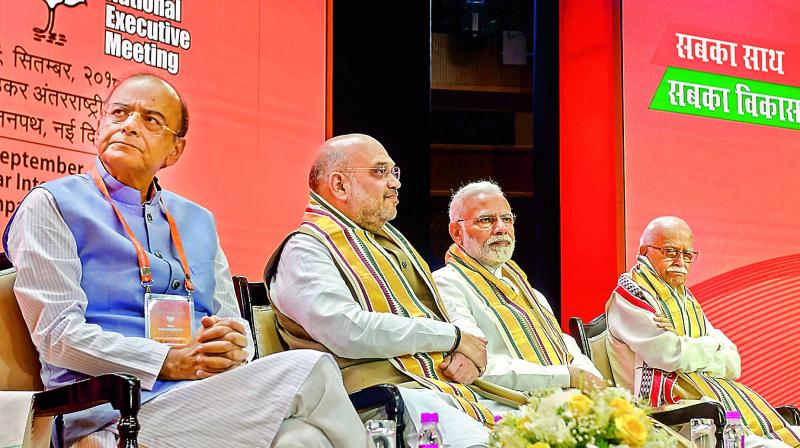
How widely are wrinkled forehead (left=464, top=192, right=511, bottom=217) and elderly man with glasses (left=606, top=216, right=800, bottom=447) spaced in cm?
67

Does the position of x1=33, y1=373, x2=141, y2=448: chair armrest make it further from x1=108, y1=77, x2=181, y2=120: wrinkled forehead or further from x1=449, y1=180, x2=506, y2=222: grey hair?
x1=449, y1=180, x2=506, y2=222: grey hair

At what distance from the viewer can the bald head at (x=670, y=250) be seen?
4.66 meters

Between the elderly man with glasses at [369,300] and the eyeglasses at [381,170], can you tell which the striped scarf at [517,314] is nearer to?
the elderly man with glasses at [369,300]

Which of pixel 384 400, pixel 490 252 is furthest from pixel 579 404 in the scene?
pixel 490 252

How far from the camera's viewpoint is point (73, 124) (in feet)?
13.0

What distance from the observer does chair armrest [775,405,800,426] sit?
443 cm

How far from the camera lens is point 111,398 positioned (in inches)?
89.0

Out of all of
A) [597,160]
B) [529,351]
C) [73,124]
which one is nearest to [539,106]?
[597,160]

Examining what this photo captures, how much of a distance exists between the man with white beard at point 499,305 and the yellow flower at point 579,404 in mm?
1323

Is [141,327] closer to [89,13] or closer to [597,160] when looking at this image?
[89,13]

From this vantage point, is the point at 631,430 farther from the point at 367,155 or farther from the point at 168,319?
the point at 367,155

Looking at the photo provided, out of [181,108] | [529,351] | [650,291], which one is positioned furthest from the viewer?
[650,291]

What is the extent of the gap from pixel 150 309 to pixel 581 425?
3.83 ft

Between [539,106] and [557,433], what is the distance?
4300mm
